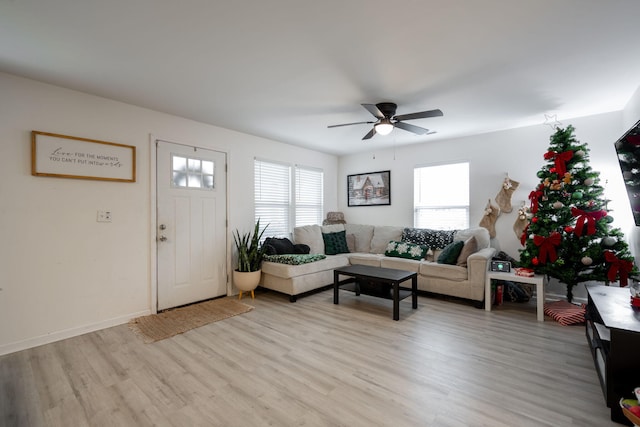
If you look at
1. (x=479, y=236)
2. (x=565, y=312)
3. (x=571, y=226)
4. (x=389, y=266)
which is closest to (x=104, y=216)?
(x=389, y=266)

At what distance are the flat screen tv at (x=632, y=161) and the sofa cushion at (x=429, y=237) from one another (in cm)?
221

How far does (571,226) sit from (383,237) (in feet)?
8.48

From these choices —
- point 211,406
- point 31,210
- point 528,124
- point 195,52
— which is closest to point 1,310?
point 31,210

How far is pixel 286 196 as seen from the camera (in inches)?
207

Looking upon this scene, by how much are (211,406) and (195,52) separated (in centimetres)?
253

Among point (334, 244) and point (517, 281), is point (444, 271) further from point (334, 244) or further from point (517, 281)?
point (334, 244)

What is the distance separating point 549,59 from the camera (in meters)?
2.34

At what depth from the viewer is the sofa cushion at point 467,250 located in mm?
3941

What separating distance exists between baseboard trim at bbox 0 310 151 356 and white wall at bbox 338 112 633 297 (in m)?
4.29

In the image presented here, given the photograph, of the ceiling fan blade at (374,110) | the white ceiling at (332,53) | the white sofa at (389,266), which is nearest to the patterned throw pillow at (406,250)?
the white sofa at (389,266)

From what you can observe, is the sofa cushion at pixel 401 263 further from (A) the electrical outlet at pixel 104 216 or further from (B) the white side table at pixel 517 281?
(A) the electrical outlet at pixel 104 216

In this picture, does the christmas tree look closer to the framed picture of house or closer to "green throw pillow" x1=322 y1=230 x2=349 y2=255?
the framed picture of house

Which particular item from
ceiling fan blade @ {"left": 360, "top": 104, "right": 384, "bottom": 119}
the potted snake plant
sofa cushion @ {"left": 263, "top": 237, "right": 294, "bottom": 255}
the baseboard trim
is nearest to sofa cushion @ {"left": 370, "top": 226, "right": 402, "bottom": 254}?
sofa cushion @ {"left": 263, "top": 237, "right": 294, "bottom": 255}

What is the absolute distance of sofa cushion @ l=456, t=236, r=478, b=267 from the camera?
394cm
